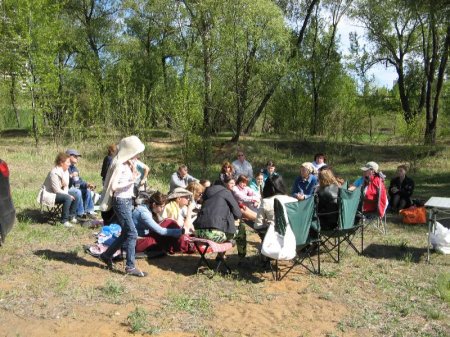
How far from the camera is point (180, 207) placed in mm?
7023

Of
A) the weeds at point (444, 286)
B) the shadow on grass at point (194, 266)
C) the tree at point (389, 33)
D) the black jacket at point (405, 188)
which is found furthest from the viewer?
the tree at point (389, 33)

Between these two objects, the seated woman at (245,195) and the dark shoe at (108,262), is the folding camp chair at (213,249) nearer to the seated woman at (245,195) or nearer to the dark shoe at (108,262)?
the dark shoe at (108,262)

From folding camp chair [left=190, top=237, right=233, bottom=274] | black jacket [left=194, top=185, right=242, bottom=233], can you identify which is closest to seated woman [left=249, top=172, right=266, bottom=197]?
folding camp chair [left=190, top=237, right=233, bottom=274]

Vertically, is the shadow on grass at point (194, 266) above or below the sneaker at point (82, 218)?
below

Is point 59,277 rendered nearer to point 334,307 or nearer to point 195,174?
point 334,307

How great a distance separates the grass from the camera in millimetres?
4305

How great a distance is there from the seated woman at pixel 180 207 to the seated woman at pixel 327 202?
1867mm

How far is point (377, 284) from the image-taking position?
545 centimetres

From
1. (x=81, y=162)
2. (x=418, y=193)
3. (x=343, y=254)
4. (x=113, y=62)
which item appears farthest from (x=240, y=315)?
(x=113, y=62)

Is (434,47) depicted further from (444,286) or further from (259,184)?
(444,286)

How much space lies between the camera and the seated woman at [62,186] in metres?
7.46

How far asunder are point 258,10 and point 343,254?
44.0 ft

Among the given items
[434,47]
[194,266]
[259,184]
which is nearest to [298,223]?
[194,266]

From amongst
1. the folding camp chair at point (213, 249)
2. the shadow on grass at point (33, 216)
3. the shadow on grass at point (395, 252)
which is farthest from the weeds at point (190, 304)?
→ the shadow on grass at point (33, 216)
